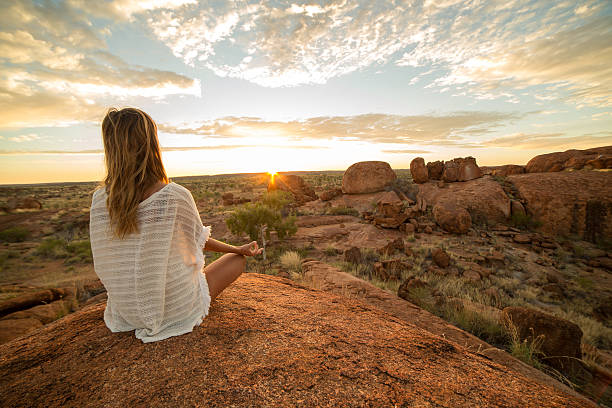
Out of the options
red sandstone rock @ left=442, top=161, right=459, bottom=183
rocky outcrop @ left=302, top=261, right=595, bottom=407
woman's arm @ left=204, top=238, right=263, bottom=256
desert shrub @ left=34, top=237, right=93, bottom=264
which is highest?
red sandstone rock @ left=442, top=161, right=459, bottom=183

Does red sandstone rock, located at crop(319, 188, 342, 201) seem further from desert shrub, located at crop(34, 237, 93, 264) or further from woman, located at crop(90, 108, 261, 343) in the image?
woman, located at crop(90, 108, 261, 343)

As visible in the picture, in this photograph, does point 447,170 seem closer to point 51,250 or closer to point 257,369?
point 257,369

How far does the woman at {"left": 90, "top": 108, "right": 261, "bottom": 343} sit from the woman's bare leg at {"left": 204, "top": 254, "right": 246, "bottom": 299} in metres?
0.40

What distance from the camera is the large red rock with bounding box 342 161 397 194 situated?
64.0 feet

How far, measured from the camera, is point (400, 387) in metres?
1.60

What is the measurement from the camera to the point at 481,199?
13.1 m

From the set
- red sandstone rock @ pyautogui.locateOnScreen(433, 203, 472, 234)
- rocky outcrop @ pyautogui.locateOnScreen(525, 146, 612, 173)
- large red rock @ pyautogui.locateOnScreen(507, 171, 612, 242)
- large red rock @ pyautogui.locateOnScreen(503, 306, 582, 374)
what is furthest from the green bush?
rocky outcrop @ pyautogui.locateOnScreen(525, 146, 612, 173)

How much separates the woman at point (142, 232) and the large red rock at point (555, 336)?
4477mm

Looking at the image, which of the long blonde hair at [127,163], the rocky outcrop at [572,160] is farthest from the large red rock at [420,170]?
the long blonde hair at [127,163]

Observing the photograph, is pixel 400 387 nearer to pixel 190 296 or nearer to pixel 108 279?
pixel 190 296

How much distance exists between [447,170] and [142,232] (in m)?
18.6

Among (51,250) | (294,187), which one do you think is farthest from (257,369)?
(294,187)

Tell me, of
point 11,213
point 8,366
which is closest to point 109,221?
point 8,366

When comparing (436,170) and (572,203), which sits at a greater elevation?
(436,170)
